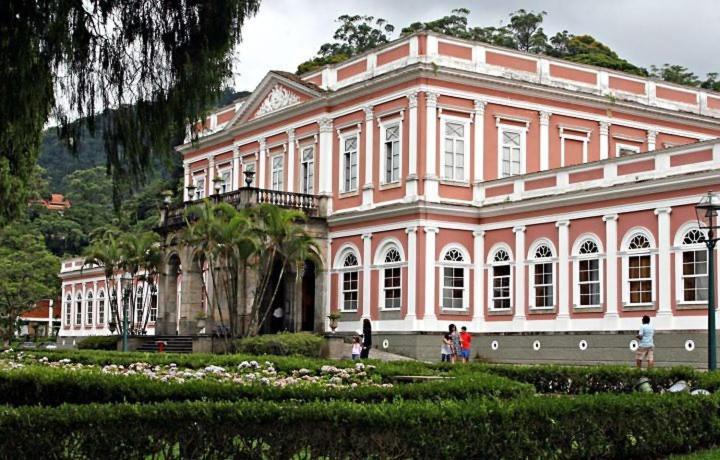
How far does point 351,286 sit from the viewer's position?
118 ft

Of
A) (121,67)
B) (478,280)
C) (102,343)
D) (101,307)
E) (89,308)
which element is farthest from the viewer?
(89,308)

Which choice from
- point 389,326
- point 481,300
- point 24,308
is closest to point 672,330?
point 481,300

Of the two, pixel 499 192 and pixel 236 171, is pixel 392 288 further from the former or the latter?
pixel 236 171

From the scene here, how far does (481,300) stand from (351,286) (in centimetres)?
495

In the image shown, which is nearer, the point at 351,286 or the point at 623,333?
the point at 623,333

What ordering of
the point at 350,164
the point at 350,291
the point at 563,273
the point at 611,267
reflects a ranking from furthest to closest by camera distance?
the point at 350,164 < the point at 350,291 < the point at 563,273 < the point at 611,267

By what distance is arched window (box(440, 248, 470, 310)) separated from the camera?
33.1 metres

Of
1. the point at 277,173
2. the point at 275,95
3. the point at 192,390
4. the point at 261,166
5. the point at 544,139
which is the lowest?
the point at 192,390

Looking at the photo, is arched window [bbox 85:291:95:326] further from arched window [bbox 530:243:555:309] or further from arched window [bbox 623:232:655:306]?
arched window [bbox 623:232:655:306]

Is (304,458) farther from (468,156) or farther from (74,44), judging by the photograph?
(468,156)

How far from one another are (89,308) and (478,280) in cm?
3394

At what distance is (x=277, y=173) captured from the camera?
132 ft

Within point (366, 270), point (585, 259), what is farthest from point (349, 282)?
point (585, 259)

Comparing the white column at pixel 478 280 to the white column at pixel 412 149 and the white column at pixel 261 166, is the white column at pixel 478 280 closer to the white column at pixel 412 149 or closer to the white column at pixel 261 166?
the white column at pixel 412 149
